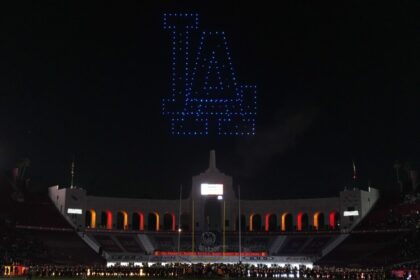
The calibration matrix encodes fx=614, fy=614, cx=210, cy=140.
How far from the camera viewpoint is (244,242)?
9994 centimetres

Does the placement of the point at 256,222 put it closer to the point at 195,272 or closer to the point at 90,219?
the point at 90,219

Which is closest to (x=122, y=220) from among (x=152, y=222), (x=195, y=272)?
(x=152, y=222)

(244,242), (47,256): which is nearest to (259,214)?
(244,242)

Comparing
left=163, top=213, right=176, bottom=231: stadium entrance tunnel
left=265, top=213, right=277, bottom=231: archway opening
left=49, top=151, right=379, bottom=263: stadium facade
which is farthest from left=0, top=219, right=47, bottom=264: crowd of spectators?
left=265, top=213, right=277, bottom=231: archway opening

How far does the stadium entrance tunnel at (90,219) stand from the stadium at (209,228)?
0.62ft

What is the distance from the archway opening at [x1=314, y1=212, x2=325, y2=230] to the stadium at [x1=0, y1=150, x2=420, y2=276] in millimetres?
67

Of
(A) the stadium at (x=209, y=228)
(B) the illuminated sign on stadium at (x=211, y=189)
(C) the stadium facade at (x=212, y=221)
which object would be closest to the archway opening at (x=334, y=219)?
(C) the stadium facade at (x=212, y=221)

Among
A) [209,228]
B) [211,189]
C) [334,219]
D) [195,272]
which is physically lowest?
[195,272]

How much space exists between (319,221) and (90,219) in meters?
40.7

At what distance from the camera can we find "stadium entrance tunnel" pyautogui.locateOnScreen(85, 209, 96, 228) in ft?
336

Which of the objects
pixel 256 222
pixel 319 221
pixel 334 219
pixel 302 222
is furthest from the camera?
pixel 256 222

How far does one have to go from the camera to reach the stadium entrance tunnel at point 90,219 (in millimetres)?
102438

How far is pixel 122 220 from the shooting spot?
365 ft

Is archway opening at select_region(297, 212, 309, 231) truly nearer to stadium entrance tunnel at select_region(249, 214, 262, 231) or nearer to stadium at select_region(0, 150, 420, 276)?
stadium at select_region(0, 150, 420, 276)
